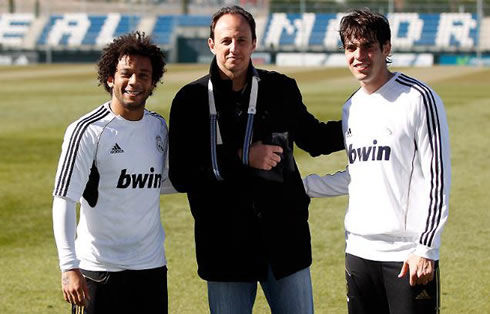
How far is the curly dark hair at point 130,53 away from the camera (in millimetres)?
4500

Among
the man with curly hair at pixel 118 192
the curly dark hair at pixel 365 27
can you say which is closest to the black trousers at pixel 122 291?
the man with curly hair at pixel 118 192

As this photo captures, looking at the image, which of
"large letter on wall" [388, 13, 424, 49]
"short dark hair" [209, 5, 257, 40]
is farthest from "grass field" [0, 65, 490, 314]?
"large letter on wall" [388, 13, 424, 49]

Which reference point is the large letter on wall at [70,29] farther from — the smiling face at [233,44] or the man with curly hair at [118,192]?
the smiling face at [233,44]

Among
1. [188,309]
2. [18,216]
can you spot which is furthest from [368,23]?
[18,216]

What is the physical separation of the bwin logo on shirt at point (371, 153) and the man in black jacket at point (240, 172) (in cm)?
34

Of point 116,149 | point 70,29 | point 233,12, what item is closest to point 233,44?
point 233,12

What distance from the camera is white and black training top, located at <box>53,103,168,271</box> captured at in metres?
4.34

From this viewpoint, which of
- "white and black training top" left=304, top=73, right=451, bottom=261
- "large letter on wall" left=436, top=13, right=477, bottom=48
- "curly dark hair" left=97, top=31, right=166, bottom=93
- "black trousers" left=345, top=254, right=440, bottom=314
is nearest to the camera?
"white and black training top" left=304, top=73, right=451, bottom=261

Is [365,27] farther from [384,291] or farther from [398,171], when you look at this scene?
[384,291]

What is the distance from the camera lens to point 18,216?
1062 cm

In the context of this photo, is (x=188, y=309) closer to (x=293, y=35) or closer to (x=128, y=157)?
(x=128, y=157)

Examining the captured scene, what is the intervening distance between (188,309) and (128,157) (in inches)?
118

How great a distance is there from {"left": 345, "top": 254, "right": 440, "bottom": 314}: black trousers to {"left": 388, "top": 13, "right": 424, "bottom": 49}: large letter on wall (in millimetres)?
61037

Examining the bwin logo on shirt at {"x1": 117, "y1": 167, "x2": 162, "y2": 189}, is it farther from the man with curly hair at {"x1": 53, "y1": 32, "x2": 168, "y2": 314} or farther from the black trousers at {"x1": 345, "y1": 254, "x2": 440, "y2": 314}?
the black trousers at {"x1": 345, "y1": 254, "x2": 440, "y2": 314}
